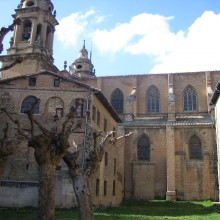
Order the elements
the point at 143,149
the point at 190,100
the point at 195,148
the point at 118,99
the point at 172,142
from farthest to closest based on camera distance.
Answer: the point at 118,99 < the point at 190,100 < the point at 143,149 < the point at 195,148 < the point at 172,142

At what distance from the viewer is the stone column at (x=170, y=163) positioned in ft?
105

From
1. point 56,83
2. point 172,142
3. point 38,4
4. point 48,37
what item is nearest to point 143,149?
point 172,142

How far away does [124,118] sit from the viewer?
1463 inches

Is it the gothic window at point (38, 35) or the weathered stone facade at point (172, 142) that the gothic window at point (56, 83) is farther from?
the weathered stone facade at point (172, 142)

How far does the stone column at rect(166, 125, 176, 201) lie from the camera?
→ 105ft

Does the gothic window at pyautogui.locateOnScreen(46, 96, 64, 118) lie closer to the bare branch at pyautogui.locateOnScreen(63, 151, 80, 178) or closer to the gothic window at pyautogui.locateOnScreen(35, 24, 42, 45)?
the bare branch at pyautogui.locateOnScreen(63, 151, 80, 178)

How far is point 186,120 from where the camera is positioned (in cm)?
3522

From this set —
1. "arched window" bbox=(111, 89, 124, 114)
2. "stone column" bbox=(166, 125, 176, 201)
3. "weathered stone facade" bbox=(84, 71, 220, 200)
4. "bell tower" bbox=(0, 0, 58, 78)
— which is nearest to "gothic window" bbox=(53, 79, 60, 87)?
"bell tower" bbox=(0, 0, 58, 78)

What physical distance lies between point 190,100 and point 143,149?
7.88m

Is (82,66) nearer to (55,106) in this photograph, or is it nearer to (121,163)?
(121,163)

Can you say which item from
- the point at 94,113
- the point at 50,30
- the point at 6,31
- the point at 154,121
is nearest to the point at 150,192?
the point at 154,121

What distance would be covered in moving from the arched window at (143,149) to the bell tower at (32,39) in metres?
11.8

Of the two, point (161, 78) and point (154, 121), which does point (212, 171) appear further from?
point (161, 78)

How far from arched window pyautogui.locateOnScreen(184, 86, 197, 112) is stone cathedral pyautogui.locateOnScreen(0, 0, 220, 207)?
108 mm
